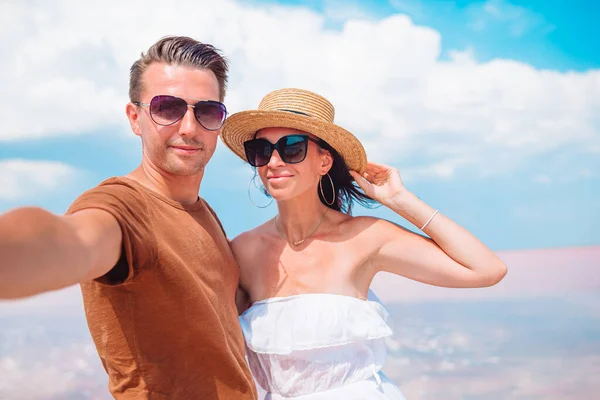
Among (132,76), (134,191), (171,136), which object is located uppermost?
(132,76)

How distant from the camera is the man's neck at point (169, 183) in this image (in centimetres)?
299

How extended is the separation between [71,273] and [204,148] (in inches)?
67.7

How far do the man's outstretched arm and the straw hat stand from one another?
1840 mm

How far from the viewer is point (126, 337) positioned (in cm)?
254

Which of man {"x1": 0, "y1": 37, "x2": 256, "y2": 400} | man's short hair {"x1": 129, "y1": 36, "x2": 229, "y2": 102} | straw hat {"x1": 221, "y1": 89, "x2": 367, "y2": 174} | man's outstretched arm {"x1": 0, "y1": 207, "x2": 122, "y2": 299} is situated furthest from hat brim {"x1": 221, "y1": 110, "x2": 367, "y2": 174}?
man's outstretched arm {"x1": 0, "y1": 207, "x2": 122, "y2": 299}

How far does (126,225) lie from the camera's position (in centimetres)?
204

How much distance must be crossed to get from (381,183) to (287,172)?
0.73 meters

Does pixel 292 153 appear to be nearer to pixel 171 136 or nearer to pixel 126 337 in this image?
pixel 171 136

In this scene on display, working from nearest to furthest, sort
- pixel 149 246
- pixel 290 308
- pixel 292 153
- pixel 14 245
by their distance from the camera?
pixel 14 245, pixel 149 246, pixel 290 308, pixel 292 153

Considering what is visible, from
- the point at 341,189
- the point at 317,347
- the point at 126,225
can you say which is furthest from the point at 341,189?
the point at 126,225

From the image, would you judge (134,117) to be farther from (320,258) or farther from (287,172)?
(320,258)

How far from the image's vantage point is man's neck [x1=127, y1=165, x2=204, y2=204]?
2992mm

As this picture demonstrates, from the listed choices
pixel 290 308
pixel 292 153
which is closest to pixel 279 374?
pixel 290 308

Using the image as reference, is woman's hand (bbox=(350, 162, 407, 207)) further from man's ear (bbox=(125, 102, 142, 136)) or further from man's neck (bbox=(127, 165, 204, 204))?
man's ear (bbox=(125, 102, 142, 136))
